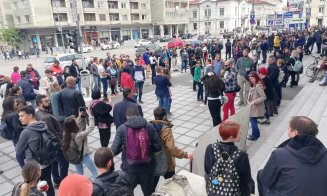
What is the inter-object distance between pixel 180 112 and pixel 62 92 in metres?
4.45

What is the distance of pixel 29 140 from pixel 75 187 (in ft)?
7.05

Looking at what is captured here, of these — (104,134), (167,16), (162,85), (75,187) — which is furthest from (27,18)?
(75,187)

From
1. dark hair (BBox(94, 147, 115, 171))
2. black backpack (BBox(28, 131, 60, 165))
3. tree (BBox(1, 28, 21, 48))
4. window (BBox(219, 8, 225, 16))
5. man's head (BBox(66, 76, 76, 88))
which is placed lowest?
black backpack (BBox(28, 131, 60, 165))

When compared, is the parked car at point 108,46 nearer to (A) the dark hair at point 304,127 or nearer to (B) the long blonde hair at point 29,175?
(B) the long blonde hair at point 29,175

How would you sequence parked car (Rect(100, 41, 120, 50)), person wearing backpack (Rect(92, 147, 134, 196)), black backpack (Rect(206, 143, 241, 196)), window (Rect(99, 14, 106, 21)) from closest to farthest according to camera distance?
1. person wearing backpack (Rect(92, 147, 134, 196))
2. black backpack (Rect(206, 143, 241, 196))
3. parked car (Rect(100, 41, 120, 50))
4. window (Rect(99, 14, 106, 21))

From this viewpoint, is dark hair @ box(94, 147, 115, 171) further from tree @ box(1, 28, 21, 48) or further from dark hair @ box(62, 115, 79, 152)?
tree @ box(1, 28, 21, 48)

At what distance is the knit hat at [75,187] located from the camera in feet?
6.94

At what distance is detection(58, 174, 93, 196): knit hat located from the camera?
6.94 ft

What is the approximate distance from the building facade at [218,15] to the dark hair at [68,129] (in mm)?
76852

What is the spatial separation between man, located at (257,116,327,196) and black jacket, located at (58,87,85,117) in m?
4.58

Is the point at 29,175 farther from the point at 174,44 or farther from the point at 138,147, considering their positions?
the point at 174,44

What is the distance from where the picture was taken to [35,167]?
9.54 feet

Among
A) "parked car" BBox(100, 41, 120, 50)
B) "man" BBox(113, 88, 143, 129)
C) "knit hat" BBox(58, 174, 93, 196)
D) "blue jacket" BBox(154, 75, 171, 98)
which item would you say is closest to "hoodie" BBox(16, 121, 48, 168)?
"man" BBox(113, 88, 143, 129)

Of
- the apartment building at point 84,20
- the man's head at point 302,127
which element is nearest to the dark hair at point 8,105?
the man's head at point 302,127
